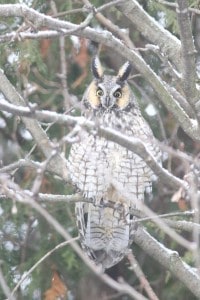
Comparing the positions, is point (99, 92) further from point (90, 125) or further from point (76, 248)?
point (76, 248)

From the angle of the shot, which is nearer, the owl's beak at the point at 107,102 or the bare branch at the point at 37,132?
the bare branch at the point at 37,132

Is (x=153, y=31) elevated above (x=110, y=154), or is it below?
above

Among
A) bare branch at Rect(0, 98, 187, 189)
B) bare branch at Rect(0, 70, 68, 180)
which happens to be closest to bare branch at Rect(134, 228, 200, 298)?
bare branch at Rect(0, 70, 68, 180)

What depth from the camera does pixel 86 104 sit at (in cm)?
407

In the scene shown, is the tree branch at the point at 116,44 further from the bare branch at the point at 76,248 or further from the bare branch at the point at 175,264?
the bare branch at the point at 76,248

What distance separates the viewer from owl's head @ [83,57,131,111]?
13.1 feet

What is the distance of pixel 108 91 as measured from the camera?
3951 millimetres

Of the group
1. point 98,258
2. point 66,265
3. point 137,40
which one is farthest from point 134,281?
point 137,40

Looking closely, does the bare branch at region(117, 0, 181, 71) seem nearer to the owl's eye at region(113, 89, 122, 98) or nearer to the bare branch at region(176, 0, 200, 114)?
the bare branch at region(176, 0, 200, 114)

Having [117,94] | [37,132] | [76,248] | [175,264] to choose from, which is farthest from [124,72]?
[76,248]

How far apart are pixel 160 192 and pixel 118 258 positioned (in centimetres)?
92

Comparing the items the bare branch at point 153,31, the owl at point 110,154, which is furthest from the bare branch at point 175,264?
the bare branch at point 153,31

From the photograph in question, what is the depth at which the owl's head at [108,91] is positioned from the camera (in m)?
3.98

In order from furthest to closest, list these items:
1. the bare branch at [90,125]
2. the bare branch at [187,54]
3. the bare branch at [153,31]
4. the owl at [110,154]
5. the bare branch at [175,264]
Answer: the owl at [110,154] → the bare branch at [175,264] → the bare branch at [153,31] → the bare branch at [187,54] → the bare branch at [90,125]
